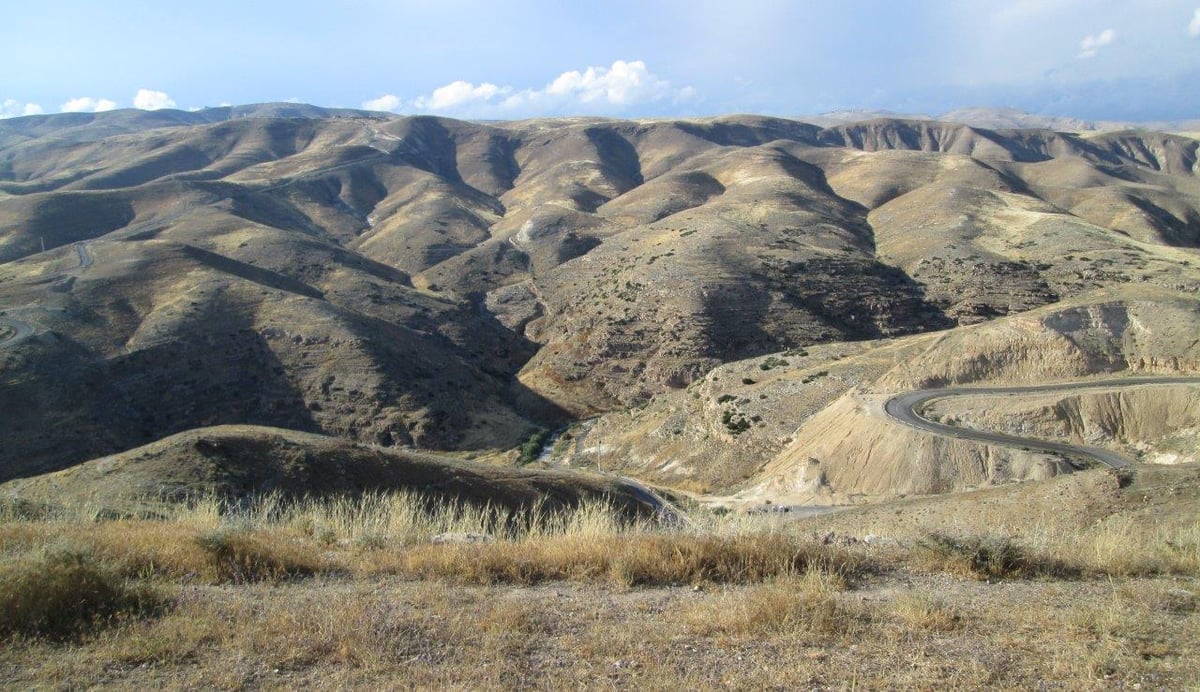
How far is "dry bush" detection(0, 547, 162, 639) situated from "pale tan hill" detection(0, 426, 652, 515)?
1688 cm

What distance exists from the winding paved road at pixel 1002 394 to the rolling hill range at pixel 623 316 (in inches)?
51.9

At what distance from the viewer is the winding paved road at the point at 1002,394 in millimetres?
29922

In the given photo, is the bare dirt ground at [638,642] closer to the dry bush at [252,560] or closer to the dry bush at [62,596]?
the dry bush at [62,596]

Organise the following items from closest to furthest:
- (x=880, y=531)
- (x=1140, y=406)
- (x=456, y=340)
Result: (x=880, y=531) < (x=1140, y=406) < (x=456, y=340)

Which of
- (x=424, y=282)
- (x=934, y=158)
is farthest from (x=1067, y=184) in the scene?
(x=424, y=282)

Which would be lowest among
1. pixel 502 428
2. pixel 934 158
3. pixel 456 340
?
pixel 502 428

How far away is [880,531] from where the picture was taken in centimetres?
2116

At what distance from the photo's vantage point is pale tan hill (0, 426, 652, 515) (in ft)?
81.6

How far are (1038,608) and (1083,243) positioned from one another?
302 ft

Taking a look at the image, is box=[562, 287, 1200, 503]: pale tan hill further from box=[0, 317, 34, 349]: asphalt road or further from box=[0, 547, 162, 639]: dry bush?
box=[0, 317, 34, 349]: asphalt road

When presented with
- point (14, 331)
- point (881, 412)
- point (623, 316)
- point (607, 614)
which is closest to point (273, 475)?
point (607, 614)

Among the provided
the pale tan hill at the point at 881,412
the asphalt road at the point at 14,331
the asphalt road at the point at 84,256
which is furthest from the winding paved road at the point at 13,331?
the pale tan hill at the point at 881,412

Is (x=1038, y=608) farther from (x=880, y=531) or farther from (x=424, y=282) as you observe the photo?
(x=424, y=282)

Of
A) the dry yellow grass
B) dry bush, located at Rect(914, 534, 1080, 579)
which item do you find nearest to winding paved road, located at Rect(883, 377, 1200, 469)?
the dry yellow grass
